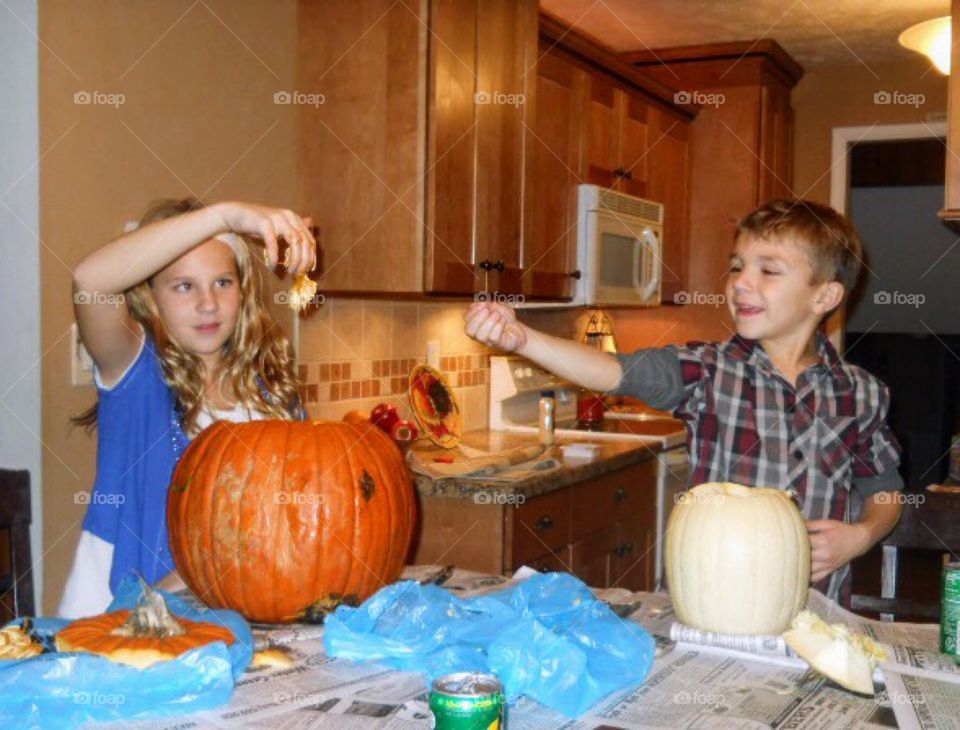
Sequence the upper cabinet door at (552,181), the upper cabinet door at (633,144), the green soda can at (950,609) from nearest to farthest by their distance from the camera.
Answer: the green soda can at (950,609) → the upper cabinet door at (552,181) → the upper cabinet door at (633,144)

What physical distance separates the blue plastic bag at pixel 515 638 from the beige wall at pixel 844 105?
12.6 ft

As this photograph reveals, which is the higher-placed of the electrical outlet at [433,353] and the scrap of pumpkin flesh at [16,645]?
the electrical outlet at [433,353]

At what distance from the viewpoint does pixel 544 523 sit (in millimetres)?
2672

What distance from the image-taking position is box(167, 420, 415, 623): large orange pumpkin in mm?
1287

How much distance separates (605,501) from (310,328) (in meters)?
1.05

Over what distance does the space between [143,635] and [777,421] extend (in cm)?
119

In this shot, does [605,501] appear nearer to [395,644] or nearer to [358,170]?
[358,170]

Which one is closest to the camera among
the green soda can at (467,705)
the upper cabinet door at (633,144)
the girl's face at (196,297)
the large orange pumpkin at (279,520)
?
the green soda can at (467,705)

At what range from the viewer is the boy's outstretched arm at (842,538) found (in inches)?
59.0

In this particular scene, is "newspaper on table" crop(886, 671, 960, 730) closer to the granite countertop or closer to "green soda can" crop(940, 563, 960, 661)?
"green soda can" crop(940, 563, 960, 661)

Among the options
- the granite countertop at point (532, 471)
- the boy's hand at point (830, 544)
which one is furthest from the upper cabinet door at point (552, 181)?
the boy's hand at point (830, 544)

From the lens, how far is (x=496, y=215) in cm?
289

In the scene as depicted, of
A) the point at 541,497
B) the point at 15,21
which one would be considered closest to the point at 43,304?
the point at 15,21

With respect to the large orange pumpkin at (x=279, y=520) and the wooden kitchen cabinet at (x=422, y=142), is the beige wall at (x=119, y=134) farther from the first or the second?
the large orange pumpkin at (x=279, y=520)
